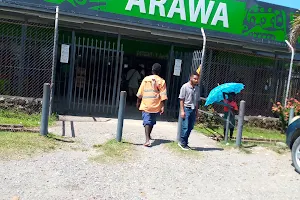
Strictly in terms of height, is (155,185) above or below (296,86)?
below

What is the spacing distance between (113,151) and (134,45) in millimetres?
7395

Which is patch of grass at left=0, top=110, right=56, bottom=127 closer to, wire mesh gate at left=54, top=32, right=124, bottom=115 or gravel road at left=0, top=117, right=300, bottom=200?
gravel road at left=0, top=117, right=300, bottom=200

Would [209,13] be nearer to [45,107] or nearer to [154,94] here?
[154,94]

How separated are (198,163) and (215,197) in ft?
4.89

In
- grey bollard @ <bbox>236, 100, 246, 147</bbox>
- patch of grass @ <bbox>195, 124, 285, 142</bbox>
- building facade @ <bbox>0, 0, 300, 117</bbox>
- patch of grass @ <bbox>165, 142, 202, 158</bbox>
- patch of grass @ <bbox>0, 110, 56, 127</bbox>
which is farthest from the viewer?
patch of grass @ <bbox>195, 124, 285, 142</bbox>

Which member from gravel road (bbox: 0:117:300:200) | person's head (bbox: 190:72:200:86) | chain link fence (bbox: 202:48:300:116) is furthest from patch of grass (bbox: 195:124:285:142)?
person's head (bbox: 190:72:200:86)

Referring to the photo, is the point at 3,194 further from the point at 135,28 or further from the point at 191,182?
the point at 135,28

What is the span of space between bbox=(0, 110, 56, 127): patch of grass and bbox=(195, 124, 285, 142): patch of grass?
408 cm

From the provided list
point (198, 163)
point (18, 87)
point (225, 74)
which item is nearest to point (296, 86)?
point (225, 74)

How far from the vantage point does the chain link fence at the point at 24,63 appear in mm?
8820

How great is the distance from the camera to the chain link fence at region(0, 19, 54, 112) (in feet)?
28.9

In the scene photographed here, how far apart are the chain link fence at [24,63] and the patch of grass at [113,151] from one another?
2964 millimetres

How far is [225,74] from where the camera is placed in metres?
11.0

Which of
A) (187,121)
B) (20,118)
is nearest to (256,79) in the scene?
(187,121)
